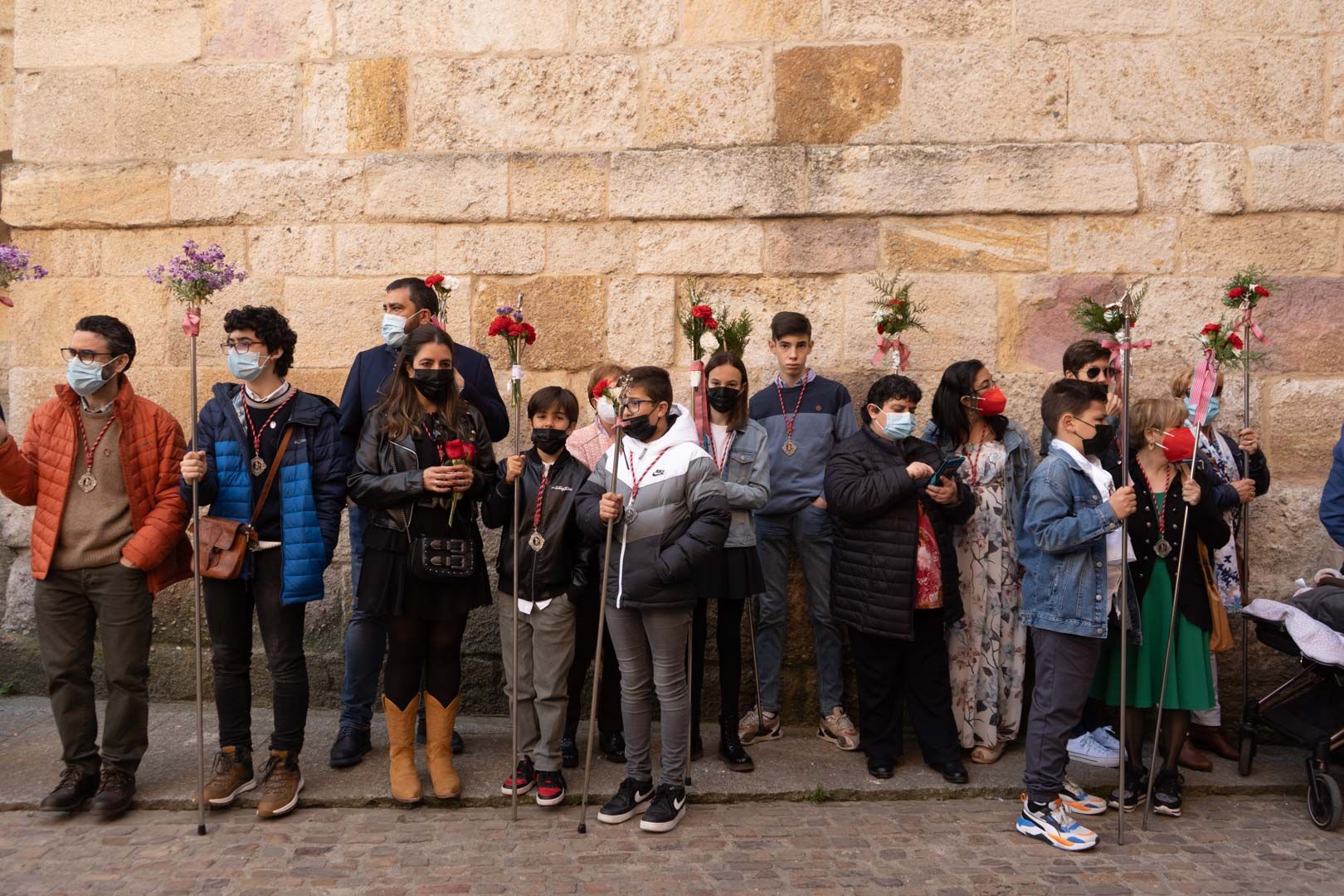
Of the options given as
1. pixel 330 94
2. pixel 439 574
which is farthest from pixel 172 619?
pixel 330 94

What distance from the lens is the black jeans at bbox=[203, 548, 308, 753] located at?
4.54 metres

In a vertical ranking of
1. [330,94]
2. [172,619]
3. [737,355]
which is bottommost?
[172,619]

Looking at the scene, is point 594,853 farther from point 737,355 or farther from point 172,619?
point 172,619

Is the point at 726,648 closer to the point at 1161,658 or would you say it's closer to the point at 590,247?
the point at 1161,658

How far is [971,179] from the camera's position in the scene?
565 centimetres

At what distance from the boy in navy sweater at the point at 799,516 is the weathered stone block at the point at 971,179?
870 mm

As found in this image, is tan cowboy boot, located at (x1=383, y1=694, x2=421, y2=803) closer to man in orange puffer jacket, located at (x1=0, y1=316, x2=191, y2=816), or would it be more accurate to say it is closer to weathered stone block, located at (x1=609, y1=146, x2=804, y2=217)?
man in orange puffer jacket, located at (x1=0, y1=316, x2=191, y2=816)

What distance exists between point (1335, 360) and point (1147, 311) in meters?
1.02

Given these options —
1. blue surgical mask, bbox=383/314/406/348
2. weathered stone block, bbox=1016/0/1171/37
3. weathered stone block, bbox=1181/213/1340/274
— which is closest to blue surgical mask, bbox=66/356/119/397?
blue surgical mask, bbox=383/314/406/348

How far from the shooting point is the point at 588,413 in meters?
5.83

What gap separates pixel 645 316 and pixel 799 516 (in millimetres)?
1412

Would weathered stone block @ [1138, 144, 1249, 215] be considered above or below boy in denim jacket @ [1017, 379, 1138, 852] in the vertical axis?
above

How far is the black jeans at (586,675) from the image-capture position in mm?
4891

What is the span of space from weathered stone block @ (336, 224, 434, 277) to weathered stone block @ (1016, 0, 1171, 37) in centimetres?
339
